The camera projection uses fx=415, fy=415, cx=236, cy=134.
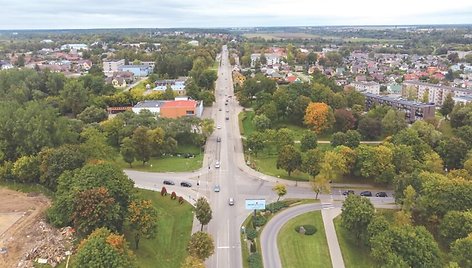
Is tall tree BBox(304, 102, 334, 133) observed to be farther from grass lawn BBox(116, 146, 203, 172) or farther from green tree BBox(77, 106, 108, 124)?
green tree BBox(77, 106, 108, 124)

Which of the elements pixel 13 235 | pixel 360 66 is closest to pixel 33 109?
pixel 13 235

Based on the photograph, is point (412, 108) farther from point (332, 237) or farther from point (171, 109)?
point (332, 237)

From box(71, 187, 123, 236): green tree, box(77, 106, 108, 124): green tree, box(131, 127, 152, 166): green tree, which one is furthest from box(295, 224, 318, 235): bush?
box(77, 106, 108, 124): green tree

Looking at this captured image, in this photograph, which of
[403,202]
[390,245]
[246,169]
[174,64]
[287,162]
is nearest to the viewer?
[390,245]

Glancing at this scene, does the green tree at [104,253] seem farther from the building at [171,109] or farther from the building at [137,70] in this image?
the building at [137,70]

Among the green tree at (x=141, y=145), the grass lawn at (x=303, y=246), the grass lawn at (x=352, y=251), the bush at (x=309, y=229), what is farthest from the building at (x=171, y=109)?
the grass lawn at (x=352, y=251)

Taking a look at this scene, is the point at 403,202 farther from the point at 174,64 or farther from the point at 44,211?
the point at 174,64
